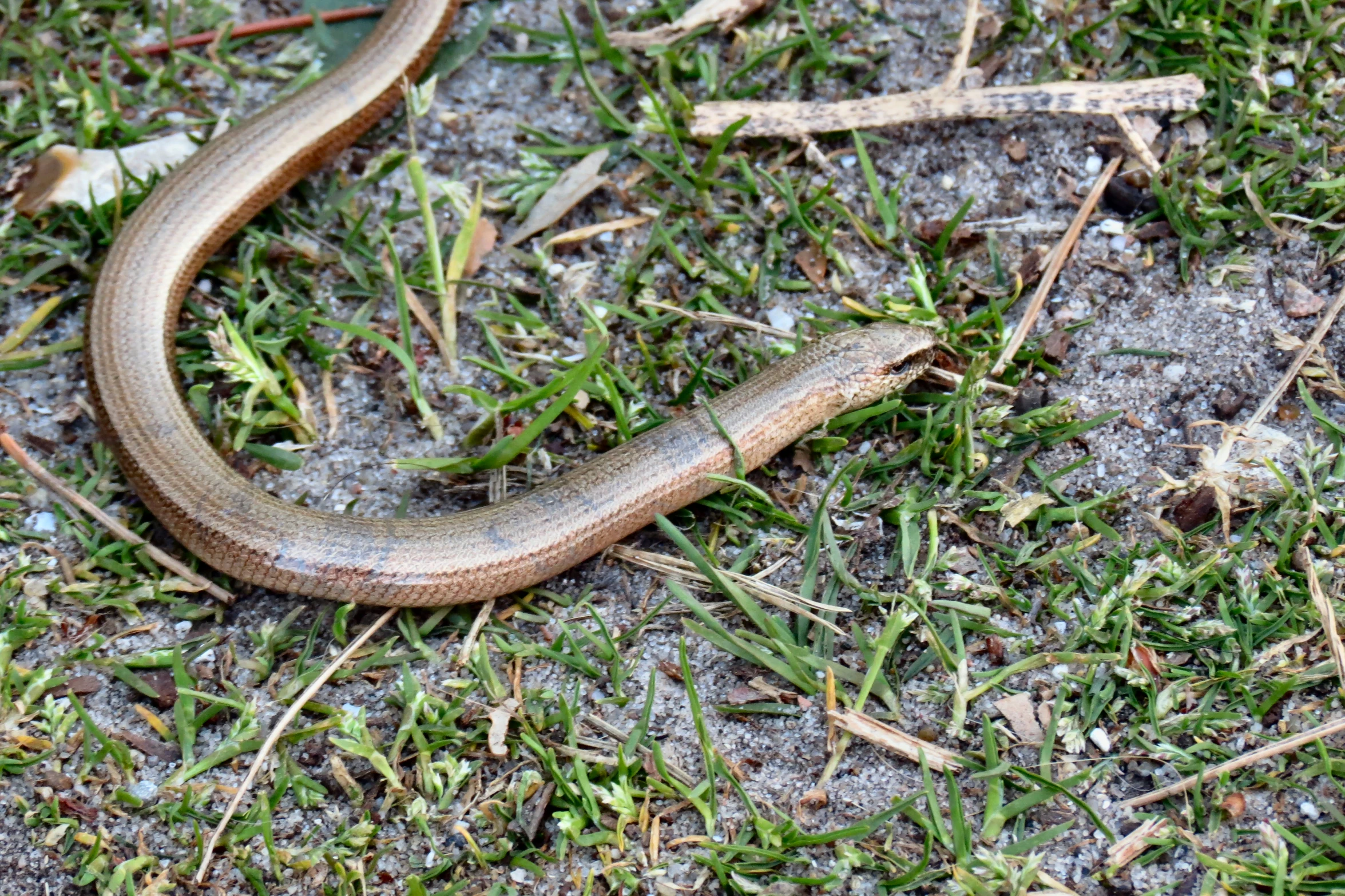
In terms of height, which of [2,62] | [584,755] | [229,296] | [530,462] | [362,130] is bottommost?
[584,755]

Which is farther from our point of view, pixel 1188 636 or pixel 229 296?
pixel 229 296

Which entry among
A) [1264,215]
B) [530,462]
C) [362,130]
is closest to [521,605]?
[530,462]

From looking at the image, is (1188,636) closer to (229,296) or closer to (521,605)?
(521,605)

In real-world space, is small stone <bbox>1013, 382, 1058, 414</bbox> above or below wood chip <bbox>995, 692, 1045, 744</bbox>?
above

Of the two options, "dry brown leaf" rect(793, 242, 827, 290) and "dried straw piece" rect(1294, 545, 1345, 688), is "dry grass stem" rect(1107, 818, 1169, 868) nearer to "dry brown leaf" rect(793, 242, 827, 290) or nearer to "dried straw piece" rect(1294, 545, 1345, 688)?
"dried straw piece" rect(1294, 545, 1345, 688)

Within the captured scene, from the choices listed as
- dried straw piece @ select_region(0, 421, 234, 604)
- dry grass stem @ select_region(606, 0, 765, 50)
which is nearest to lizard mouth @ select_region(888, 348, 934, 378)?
dry grass stem @ select_region(606, 0, 765, 50)

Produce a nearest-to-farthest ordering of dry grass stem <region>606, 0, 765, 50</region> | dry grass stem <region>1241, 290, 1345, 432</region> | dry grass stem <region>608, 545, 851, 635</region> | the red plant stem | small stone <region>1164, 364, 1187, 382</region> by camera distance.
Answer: dry grass stem <region>608, 545, 851, 635</region>
dry grass stem <region>1241, 290, 1345, 432</region>
small stone <region>1164, 364, 1187, 382</region>
dry grass stem <region>606, 0, 765, 50</region>
the red plant stem
